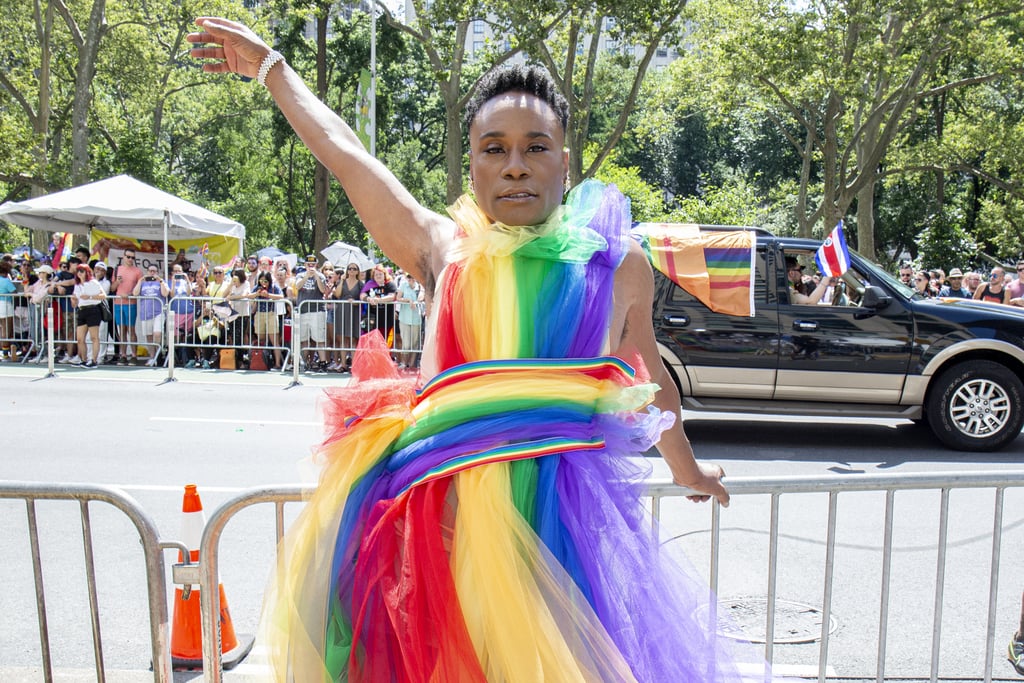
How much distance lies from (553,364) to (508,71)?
653mm

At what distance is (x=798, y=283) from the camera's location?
31.5 ft

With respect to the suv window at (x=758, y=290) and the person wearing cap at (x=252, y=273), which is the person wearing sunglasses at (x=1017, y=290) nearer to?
the suv window at (x=758, y=290)

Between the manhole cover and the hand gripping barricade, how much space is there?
2.19 meters

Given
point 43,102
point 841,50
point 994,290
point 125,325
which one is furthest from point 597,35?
point 43,102

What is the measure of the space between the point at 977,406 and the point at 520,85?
8.11m

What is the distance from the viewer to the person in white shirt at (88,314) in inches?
553

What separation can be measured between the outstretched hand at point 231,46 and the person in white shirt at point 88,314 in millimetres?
13000

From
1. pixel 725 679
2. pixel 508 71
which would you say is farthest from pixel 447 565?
pixel 508 71

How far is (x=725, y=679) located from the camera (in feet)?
6.63

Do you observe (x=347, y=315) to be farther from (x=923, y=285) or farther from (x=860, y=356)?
(x=923, y=285)

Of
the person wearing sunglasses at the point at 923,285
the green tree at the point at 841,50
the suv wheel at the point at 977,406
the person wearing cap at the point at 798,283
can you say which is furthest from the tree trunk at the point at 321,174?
the suv wheel at the point at 977,406

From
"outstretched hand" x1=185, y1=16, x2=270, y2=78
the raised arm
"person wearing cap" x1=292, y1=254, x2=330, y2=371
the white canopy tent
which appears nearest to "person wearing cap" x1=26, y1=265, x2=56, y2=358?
the white canopy tent

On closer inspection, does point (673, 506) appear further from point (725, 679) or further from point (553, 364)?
point (553, 364)

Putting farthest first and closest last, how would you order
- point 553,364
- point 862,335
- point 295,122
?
point 862,335 → point 295,122 → point 553,364
